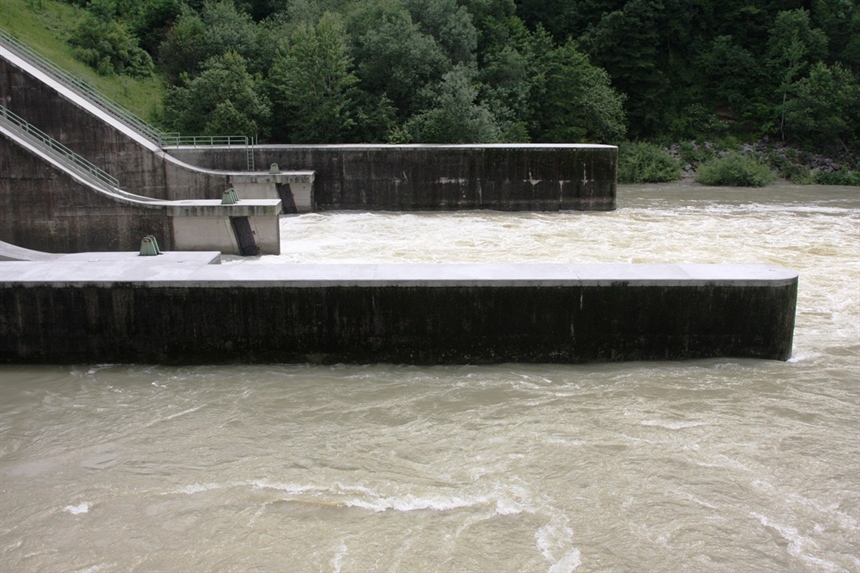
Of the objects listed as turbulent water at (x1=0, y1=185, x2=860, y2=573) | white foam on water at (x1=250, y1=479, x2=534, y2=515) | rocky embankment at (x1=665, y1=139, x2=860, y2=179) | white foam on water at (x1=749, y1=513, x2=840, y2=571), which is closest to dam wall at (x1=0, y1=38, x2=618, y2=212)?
rocky embankment at (x1=665, y1=139, x2=860, y2=179)

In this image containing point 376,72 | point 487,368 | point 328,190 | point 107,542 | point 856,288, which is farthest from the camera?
point 376,72

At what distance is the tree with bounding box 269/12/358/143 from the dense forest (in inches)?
2.1

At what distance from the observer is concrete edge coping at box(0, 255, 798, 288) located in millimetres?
11625

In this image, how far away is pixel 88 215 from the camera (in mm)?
18391

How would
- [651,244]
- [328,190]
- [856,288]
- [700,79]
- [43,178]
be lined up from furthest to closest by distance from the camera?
[700,79], [328,190], [651,244], [43,178], [856,288]

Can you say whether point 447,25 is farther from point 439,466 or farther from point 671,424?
point 439,466

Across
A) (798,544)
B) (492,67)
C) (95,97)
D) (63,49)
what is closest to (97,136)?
(95,97)

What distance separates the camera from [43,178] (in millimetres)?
18156

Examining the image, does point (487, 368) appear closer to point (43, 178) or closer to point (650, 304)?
point (650, 304)

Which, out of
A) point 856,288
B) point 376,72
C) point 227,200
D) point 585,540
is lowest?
point 585,540

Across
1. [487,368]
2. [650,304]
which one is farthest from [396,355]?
[650,304]

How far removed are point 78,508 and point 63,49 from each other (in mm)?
32863

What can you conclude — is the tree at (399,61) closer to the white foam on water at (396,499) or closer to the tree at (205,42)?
the tree at (205,42)

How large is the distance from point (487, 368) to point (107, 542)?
225 inches
